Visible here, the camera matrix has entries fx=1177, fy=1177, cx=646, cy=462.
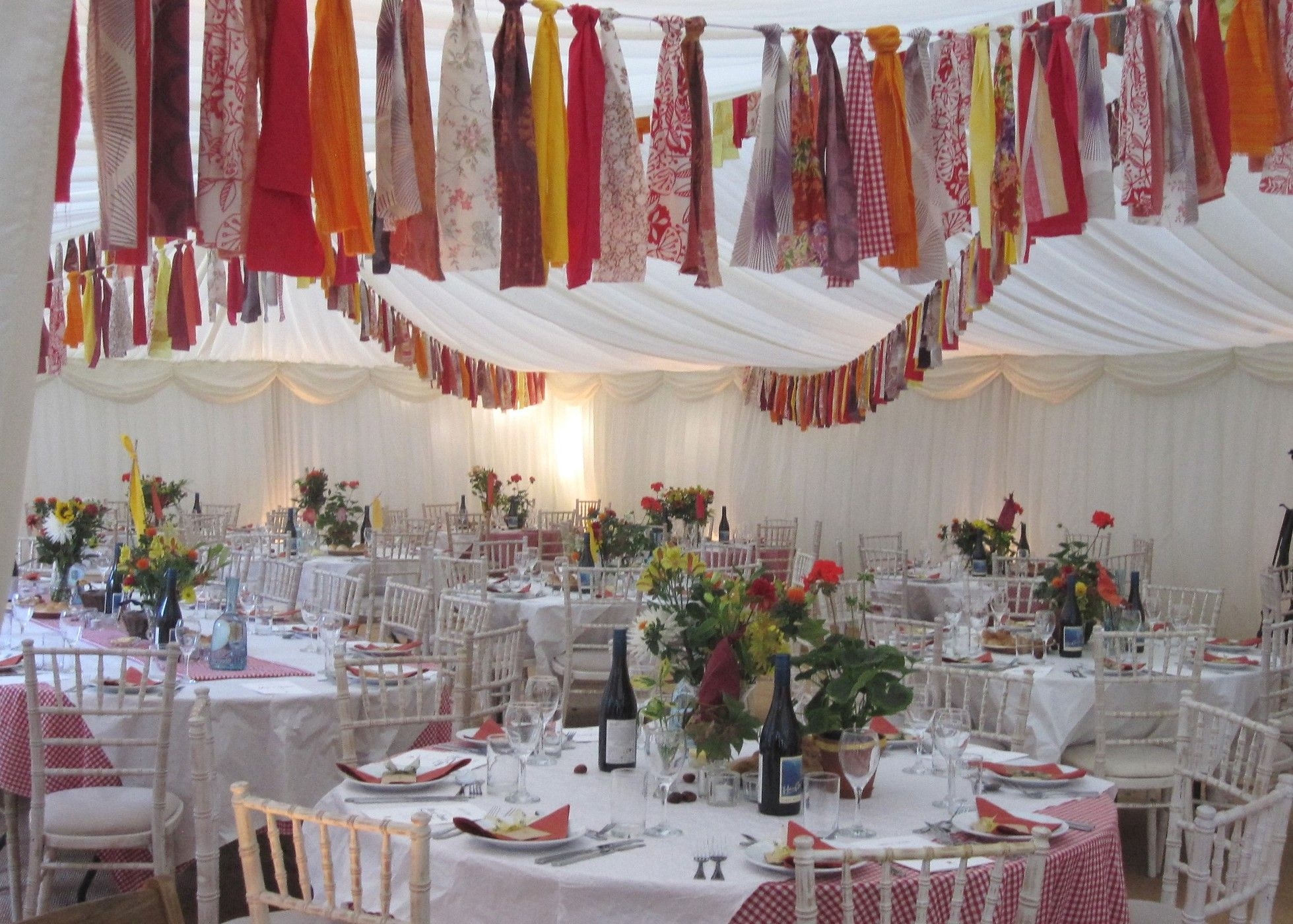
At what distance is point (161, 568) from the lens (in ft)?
Answer: 15.1

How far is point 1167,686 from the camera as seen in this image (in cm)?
471

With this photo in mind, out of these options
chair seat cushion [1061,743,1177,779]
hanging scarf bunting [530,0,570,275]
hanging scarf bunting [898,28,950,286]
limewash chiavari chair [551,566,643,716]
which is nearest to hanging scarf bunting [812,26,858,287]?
hanging scarf bunting [898,28,950,286]

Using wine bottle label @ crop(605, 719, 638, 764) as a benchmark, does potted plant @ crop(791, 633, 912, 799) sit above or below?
above

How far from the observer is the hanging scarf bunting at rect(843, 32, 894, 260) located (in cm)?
357

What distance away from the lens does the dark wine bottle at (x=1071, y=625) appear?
4.99 metres

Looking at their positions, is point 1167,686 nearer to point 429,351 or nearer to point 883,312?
point 883,312

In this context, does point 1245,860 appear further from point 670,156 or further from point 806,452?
point 806,452

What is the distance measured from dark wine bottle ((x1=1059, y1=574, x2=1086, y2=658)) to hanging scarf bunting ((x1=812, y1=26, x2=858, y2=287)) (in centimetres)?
217

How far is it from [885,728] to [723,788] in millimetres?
734

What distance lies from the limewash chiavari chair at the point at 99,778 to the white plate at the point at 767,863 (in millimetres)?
1875

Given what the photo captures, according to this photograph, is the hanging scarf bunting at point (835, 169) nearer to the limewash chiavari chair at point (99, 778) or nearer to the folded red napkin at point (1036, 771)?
the folded red napkin at point (1036, 771)

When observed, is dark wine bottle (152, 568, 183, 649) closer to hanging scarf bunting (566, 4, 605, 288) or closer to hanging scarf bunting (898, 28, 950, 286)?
hanging scarf bunting (566, 4, 605, 288)

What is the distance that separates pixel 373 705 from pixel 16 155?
3361 mm

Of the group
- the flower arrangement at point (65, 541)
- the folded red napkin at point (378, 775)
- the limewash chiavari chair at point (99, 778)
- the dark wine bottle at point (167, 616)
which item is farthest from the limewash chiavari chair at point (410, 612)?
the folded red napkin at point (378, 775)
